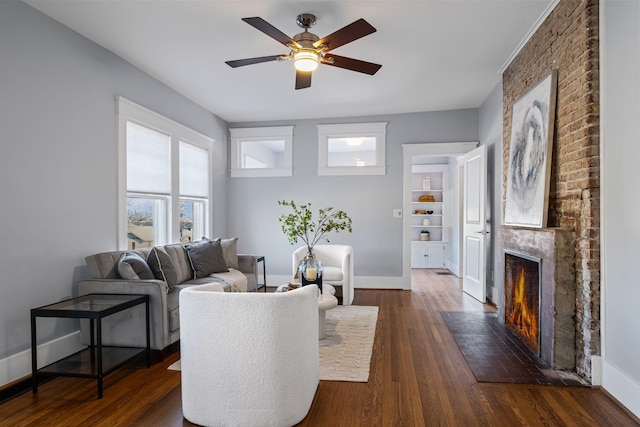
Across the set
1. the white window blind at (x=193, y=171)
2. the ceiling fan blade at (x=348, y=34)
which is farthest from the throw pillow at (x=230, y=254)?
the ceiling fan blade at (x=348, y=34)

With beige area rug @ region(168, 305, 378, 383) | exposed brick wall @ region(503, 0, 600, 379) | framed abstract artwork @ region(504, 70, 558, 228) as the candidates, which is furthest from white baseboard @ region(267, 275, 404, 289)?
exposed brick wall @ region(503, 0, 600, 379)

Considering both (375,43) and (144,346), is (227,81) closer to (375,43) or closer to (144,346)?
(375,43)

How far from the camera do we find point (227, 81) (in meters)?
4.37

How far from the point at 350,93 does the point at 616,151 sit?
122 inches

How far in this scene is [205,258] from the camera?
423 centimetres

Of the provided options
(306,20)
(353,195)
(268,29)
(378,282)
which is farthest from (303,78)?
(378,282)

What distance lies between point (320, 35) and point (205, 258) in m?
2.63

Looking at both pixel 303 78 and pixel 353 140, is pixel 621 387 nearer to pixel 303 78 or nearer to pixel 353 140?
pixel 303 78

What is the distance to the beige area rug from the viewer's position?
2.76m

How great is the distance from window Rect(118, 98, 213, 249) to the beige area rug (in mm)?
1865

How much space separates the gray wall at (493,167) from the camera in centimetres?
462

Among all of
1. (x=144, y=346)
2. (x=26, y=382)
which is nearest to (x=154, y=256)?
(x=144, y=346)

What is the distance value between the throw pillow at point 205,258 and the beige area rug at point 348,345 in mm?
1320

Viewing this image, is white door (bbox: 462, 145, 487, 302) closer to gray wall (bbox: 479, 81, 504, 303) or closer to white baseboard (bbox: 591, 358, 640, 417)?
gray wall (bbox: 479, 81, 504, 303)
